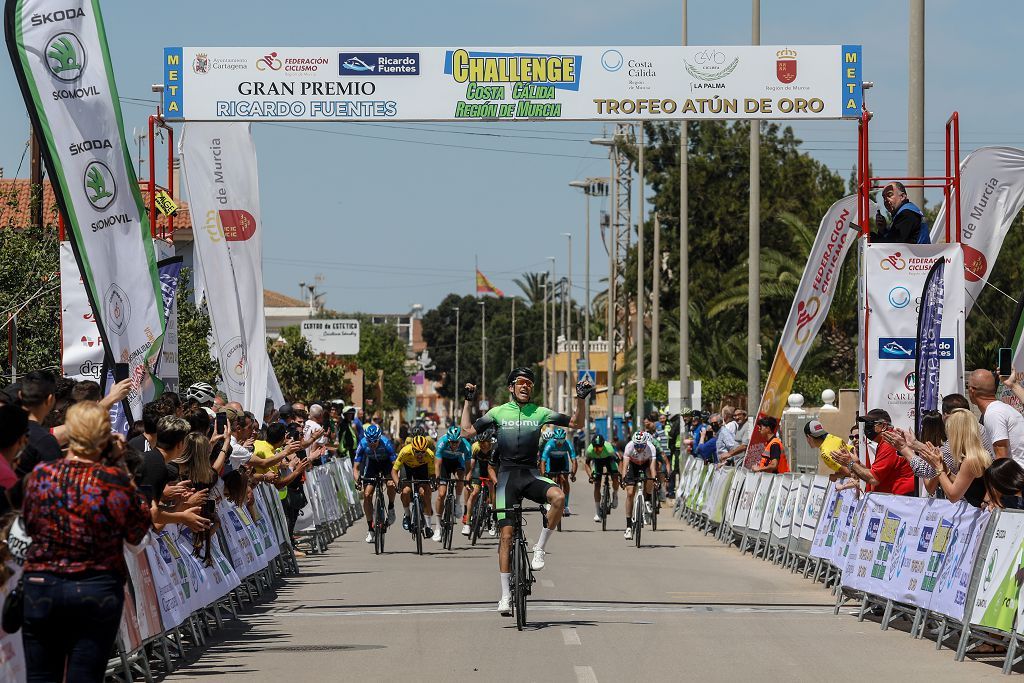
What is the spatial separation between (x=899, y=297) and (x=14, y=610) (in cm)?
1230

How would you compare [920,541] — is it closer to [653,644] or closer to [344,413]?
[653,644]

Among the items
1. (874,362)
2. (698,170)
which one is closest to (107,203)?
(874,362)

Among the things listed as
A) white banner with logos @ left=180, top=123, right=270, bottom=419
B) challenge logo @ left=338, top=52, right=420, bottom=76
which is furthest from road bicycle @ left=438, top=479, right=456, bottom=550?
challenge logo @ left=338, top=52, right=420, bottom=76

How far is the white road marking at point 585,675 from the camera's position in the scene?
9992 mm

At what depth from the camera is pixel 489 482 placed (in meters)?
22.9

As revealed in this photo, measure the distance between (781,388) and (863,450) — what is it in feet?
22.9

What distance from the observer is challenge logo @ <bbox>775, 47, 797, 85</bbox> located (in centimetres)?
1891

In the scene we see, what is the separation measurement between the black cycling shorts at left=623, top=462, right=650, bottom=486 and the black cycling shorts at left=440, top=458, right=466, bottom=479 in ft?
9.34

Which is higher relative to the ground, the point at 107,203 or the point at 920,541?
the point at 107,203

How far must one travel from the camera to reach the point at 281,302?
149125 millimetres

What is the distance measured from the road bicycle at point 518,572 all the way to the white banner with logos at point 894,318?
5625 mm

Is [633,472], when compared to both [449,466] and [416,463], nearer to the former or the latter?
[449,466]

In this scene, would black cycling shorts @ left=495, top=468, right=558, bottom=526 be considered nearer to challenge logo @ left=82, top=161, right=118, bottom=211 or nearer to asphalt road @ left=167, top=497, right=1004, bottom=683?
asphalt road @ left=167, top=497, right=1004, bottom=683

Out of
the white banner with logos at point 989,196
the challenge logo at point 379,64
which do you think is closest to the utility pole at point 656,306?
the white banner with logos at point 989,196
